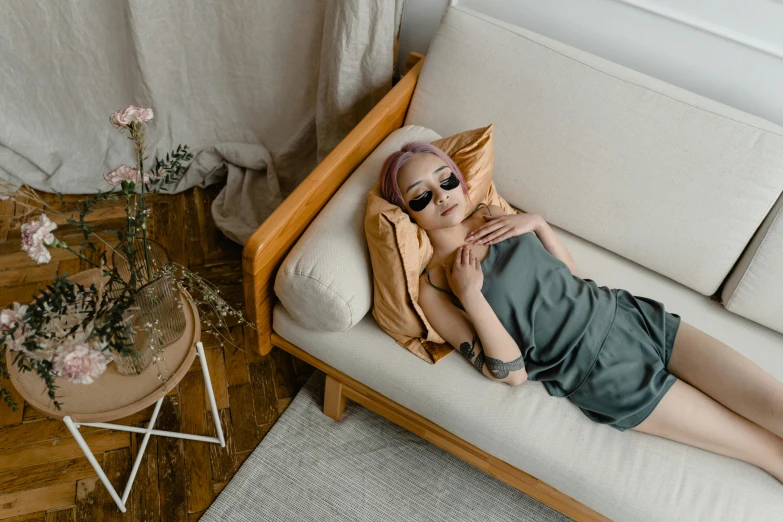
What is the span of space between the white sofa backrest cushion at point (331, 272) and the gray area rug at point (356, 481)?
423 millimetres

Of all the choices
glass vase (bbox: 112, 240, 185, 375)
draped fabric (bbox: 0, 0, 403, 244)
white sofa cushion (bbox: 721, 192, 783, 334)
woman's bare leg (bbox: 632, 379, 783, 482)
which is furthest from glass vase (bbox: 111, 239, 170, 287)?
white sofa cushion (bbox: 721, 192, 783, 334)

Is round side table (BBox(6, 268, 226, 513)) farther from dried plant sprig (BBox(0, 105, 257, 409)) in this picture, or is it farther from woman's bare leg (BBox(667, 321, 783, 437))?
woman's bare leg (BBox(667, 321, 783, 437))

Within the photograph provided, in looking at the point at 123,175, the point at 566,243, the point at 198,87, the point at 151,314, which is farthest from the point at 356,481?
the point at 198,87

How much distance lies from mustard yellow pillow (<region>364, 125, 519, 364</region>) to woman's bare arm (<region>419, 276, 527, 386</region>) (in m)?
0.03

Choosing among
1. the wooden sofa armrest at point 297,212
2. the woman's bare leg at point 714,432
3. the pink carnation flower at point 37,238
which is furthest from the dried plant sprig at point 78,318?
the woman's bare leg at point 714,432

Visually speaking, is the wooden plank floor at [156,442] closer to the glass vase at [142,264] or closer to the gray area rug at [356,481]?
the gray area rug at [356,481]

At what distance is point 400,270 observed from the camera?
4.33ft

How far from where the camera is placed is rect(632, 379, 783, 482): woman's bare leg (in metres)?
1.29

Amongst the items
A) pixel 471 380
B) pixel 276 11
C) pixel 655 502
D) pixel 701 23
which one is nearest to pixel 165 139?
pixel 276 11

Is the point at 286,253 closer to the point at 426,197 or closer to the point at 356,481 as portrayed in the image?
the point at 426,197

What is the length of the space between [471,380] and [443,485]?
0.42 metres

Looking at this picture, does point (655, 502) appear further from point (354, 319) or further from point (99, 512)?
point (99, 512)

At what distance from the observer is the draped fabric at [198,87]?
1.84 metres

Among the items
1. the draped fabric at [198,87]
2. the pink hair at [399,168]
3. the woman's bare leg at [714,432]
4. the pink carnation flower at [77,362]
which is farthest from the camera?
the draped fabric at [198,87]
